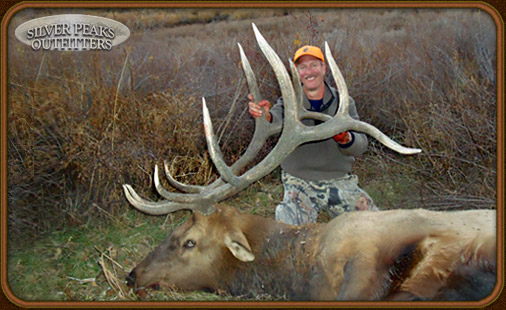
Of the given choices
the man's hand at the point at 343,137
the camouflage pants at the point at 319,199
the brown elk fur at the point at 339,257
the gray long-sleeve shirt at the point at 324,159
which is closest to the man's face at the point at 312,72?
the gray long-sleeve shirt at the point at 324,159

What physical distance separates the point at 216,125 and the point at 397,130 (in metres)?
2.32

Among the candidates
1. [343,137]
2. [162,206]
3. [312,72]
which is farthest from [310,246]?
[312,72]

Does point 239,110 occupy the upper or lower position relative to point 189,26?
lower

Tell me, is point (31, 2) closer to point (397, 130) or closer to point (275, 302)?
point (275, 302)

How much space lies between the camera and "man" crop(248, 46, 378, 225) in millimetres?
4410

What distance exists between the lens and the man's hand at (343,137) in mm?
3955

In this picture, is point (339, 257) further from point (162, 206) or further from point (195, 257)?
point (162, 206)

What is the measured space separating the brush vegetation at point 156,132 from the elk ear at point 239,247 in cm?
54

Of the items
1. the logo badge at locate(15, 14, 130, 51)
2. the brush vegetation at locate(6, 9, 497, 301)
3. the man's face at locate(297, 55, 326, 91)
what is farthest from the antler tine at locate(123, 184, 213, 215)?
the logo badge at locate(15, 14, 130, 51)

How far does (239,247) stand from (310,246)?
0.51 m

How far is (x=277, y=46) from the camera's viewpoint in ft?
21.3

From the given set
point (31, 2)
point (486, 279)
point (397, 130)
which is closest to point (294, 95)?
point (486, 279)

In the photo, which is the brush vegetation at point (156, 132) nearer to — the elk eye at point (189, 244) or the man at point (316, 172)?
the elk eye at point (189, 244)

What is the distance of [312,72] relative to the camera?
179 inches
